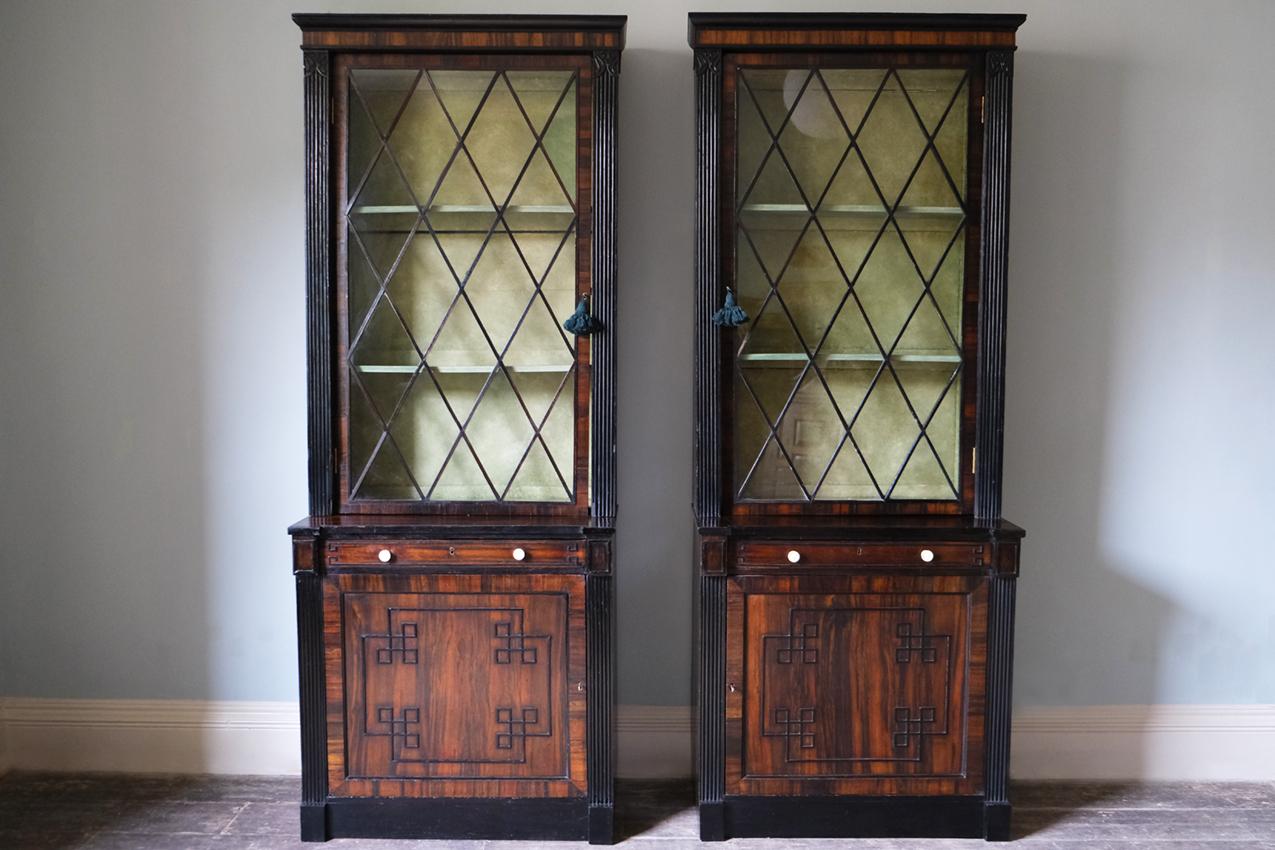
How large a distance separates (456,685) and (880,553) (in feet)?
3.90

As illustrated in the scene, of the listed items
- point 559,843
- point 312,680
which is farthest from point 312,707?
point 559,843

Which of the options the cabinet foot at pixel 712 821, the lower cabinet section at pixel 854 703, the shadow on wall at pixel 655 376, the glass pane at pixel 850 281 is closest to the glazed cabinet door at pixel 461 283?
the shadow on wall at pixel 655 376

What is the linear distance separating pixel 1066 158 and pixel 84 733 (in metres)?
3.58

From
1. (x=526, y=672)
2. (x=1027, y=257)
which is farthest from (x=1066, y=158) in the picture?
(x=526, y=672)

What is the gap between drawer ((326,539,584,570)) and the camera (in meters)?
2.40

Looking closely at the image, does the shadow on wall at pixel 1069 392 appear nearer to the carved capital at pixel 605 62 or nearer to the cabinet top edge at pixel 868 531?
the cabinet top edge at pixel 868 531

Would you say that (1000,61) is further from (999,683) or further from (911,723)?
(911,723)

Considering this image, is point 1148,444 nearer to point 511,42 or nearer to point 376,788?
point 511,42

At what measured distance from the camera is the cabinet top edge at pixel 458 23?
7.70 ft

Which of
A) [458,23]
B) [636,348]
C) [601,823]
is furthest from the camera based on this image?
[636,348]

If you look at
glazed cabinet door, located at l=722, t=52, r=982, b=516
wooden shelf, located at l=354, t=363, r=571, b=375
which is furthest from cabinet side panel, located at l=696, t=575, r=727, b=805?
wooden shelf, located at l=354, t=363, r=571, b=375

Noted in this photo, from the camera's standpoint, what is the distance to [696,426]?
2463 millimetres

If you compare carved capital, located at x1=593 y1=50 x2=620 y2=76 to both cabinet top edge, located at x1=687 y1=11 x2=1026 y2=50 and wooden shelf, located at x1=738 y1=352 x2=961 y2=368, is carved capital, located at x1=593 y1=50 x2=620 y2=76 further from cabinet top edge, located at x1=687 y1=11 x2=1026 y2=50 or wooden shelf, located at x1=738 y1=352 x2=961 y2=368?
wooden shelf, located at x1=738 y1=352 x2=961 y2=368

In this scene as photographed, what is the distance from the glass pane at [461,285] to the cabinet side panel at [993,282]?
111 cm
